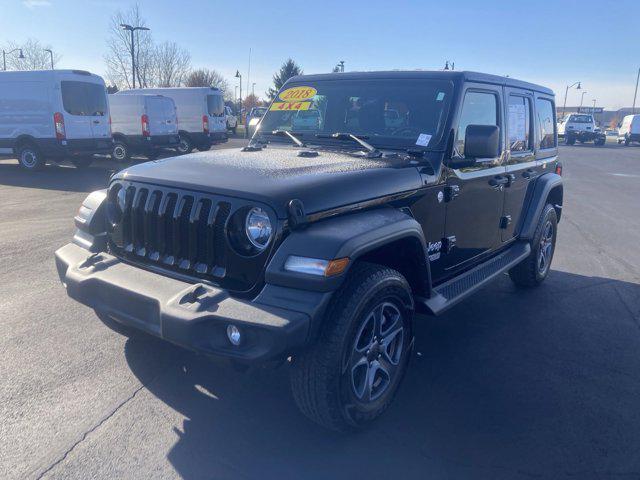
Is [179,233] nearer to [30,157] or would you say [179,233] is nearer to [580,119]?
[30,157]

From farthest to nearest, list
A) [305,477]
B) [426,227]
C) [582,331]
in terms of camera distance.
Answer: [582,331] < [426,227] < [305,477]

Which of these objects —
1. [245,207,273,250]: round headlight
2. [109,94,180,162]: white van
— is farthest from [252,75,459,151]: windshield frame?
[109,94,180,162]: white van

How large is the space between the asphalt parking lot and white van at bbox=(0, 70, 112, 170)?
31.3 feet

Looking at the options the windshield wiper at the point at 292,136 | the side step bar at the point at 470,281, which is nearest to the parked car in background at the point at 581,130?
the side step bar at the point at 470,281

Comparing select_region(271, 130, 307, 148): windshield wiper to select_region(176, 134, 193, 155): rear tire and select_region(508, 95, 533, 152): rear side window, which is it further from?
select_region(176, 134, 193, 155): rear tire

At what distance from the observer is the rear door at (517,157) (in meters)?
4.79

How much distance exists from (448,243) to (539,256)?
7.23 feet

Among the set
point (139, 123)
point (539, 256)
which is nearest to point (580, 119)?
point (139, 123)

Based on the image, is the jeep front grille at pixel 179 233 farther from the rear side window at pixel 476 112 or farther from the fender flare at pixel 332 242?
the rear side window at pixel 476 112

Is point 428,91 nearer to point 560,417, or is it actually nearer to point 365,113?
point 365,113

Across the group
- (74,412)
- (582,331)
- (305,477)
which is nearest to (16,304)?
(74,412)

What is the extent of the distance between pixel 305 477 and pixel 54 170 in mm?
14493

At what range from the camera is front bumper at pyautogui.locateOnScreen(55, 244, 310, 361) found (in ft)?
8.17

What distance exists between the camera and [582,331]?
4.67 meters
